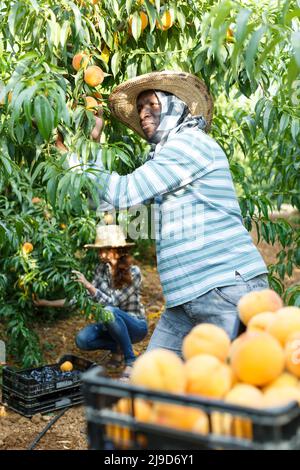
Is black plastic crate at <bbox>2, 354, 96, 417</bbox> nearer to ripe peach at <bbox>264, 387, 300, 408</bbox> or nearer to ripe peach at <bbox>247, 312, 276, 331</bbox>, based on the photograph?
ripe peach at <bbox>247, 312, 276, 331</bbox>

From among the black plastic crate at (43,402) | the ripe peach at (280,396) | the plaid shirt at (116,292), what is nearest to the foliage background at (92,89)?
the plaid shirt at (116,292)

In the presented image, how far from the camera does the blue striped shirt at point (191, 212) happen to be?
6.63 ft

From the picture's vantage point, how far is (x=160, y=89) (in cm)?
239

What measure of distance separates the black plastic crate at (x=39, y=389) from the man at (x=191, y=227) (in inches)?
50.8

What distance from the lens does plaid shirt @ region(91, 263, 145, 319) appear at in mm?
4312

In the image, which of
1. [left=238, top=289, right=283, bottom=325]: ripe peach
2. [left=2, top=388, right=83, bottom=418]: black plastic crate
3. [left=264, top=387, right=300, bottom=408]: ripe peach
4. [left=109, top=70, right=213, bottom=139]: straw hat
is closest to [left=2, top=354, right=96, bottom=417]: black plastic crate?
[left=2, top=388, right=83, bottom=418]: black plastic crate

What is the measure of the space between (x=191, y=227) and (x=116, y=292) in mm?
2362

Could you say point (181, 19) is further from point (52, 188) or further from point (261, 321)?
point (261, 321)

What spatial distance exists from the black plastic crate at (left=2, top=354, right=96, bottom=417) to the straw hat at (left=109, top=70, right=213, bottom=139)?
1.50m

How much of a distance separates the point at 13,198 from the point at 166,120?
1900mm

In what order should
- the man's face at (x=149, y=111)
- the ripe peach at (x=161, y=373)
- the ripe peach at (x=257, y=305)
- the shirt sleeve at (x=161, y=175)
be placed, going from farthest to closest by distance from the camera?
the man's face at (x=149, y=111) → the shirt sleeve at (x=161, y=175) → the ripe peach at (x=257, y=305) → the ripe peach at (x=161, y=373)

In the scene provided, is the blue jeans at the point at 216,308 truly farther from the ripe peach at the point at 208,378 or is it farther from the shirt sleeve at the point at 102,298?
the shirt sleeve at the point at 102,298

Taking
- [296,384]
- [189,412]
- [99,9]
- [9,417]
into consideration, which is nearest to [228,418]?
[189,412]
